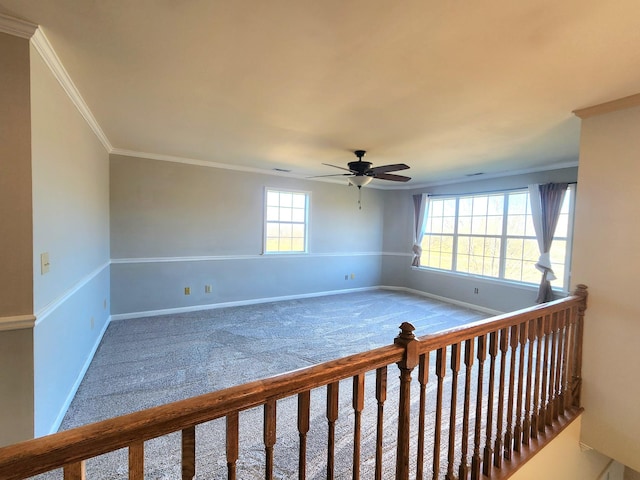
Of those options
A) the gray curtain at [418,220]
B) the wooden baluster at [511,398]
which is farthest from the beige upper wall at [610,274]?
the gray curtain at [418,220]

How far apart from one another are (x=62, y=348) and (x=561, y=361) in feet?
12.2

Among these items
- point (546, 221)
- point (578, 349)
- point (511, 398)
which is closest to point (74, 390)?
point (511, 398)

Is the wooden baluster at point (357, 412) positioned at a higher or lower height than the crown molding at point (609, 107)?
lower

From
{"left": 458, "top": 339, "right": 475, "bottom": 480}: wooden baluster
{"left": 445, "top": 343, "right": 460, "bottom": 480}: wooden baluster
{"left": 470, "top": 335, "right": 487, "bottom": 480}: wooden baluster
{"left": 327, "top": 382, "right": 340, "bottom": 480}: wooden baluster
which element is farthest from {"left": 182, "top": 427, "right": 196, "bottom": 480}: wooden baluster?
{"left": 470, "top": 335, "right": 487, "bottom": 480}: wooden baluster

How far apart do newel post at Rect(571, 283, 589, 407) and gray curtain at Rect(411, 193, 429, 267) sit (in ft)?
13.0

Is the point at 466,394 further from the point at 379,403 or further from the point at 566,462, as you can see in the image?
the point at 566,462

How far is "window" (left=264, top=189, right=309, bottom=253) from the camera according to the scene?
551 centimetres

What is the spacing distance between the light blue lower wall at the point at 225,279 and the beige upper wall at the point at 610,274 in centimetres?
428

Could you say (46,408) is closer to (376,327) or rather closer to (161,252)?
(161,252)

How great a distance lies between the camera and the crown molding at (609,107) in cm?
214

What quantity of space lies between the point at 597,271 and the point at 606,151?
3.10 ft

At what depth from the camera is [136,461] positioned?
0.71 m

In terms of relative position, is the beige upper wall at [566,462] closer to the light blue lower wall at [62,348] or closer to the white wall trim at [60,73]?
the light blue lower wall at [62,348]

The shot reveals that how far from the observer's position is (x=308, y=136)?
3271 millimetres
